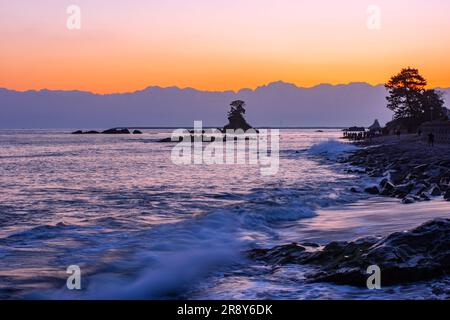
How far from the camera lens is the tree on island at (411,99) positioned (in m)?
87.1

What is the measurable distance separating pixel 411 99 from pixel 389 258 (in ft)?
289

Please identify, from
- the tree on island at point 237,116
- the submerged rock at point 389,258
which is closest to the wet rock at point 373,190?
the submerged rock at point 389,258

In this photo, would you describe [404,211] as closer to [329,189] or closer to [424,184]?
[424,184]

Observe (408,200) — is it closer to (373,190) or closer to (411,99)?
(373,190)

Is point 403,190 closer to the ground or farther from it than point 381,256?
closer to the ground

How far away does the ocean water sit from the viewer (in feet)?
26.4

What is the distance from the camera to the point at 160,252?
35.8 feet

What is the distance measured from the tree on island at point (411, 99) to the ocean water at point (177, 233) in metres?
69.1

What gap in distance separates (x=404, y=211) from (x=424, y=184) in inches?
219

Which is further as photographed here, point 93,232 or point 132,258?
point 93,232

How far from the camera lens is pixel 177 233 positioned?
1284 centimetres

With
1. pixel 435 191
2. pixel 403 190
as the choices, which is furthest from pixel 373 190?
pixel 435 191
